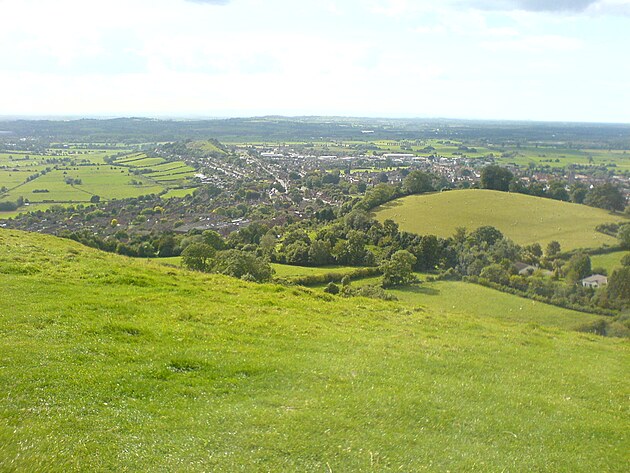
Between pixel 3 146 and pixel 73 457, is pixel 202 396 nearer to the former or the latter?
pixel 73 457

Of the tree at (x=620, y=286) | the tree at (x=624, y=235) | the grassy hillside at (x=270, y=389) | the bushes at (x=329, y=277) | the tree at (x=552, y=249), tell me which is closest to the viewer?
the grassy hillside at (x=270, y=389)

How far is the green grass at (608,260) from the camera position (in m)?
49.4

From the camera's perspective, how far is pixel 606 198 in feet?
248

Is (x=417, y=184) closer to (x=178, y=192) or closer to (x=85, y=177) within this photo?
(x=178, y=192)

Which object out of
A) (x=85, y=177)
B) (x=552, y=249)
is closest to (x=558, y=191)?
(x=552, y=249)

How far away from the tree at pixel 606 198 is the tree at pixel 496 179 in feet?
72.8

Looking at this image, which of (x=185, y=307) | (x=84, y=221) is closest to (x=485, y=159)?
(x=84, y=221)

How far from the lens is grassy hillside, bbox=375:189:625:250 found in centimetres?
6269

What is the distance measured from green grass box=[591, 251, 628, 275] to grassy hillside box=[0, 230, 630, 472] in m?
36.7

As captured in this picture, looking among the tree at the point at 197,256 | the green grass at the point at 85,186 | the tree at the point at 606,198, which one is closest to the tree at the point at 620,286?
the tree at the point at 606,198

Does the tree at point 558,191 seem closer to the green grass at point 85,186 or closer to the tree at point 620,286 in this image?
the tree at point 620,286

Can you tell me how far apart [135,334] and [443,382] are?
30.7 ft

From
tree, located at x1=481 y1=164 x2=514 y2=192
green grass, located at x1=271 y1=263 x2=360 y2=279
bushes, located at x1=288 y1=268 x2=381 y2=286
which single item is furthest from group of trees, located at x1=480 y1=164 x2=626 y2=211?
green grass, located at x1=271 y1=263 x2=360 y2=279

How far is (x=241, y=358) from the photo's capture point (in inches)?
497
